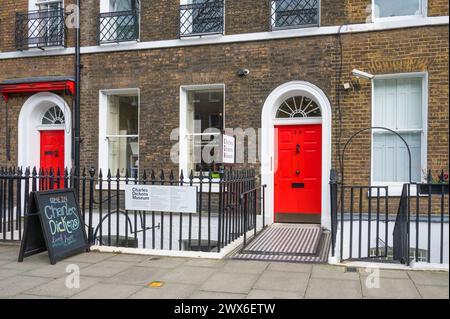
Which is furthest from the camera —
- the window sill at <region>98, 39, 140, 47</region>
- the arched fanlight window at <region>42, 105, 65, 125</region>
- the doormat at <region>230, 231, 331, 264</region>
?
the arched fanlight window at <region>42, 105, 65, 125</region>

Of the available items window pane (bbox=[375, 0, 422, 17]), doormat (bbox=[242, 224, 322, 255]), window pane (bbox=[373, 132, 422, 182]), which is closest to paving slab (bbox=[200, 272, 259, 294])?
doormat (bbox=[242, 224, 322, 255])

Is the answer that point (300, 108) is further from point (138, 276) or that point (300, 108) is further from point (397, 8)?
point (138, 276)

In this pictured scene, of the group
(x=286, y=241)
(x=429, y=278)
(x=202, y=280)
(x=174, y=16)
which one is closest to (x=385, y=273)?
(x=429, y=278)

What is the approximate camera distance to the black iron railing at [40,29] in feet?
36.9

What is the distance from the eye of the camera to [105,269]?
20.3ft

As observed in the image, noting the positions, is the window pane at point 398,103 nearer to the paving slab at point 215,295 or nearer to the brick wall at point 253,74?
the brick wall at point 253,74

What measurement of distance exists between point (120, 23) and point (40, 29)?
2.25m

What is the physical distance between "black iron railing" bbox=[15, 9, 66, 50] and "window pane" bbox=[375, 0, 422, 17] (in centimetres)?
762

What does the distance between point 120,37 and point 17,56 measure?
2.98 m

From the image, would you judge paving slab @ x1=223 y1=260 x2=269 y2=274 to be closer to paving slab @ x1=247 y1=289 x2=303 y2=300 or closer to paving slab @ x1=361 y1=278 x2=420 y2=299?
paving slab @ x1=247 y1=289 x2=303 y2=300

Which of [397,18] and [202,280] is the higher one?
[397,18]

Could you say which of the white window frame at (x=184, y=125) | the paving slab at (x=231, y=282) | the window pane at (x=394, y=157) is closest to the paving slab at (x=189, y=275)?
the paving slab at (x=231, y=282)

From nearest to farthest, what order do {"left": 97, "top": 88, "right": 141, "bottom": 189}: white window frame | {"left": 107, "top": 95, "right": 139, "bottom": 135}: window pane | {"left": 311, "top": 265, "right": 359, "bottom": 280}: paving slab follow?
{"left": 311, "top": 265, "right": 359, "bottom": 280}: paving slab → {"left": 97, "top": 88, "right": 141, "bottom": 189}: white window frame → {"left": 107, "top": 95, "right": 139, "bottom": 135}: window pane

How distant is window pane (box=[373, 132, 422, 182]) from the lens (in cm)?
903
